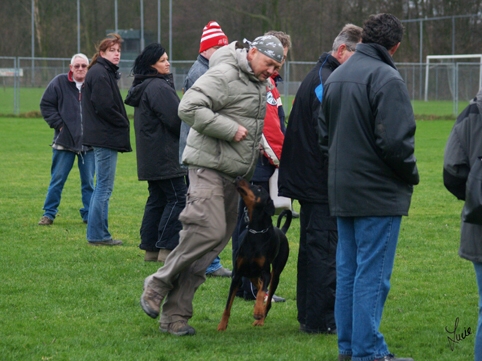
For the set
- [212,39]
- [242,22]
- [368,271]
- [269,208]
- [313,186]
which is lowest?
[368,271]

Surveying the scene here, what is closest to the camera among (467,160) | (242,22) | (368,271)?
(467,160)

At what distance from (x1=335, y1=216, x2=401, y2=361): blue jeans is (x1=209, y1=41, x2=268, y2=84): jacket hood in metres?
1.15

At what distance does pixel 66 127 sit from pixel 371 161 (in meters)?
6.19

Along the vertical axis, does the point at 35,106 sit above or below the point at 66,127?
below

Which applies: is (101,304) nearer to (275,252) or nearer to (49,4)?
(275,252)

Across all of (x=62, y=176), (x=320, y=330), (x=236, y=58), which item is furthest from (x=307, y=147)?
(x=62, y=176)

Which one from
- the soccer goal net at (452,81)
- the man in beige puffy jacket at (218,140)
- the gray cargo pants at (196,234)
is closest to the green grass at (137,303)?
the gray cargo pants at (196,234)

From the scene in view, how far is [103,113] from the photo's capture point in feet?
26.5

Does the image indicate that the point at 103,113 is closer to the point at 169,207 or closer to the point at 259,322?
the point at 169,207

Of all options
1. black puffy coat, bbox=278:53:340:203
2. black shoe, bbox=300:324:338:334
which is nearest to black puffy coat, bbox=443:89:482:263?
black puffy coat, bbox=278:53:340:203

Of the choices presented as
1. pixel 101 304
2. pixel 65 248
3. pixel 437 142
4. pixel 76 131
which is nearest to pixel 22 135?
pixel 437 142

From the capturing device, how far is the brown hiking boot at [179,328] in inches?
203

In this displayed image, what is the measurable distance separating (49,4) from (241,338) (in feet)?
141

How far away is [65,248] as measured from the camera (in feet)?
27.1
